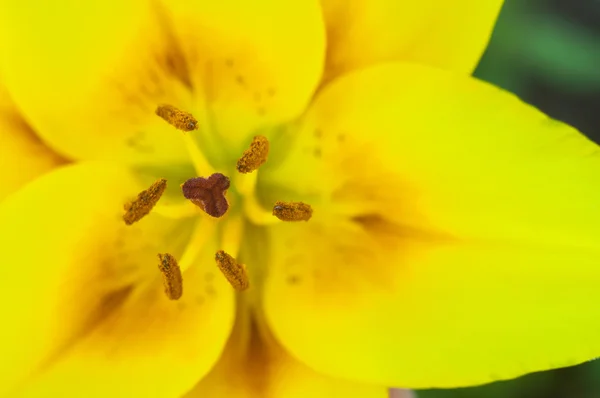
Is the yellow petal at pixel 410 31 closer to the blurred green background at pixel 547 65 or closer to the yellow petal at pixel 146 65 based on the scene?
the yellow petal at pixel 146 65

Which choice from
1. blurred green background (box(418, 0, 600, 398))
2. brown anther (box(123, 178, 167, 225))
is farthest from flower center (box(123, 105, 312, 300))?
blurred green background (box(418, 0, 600, 398))

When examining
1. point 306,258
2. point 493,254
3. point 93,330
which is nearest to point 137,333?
point 93,330

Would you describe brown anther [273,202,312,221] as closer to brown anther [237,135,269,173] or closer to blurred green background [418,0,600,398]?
brown anther [237,135,269,173]

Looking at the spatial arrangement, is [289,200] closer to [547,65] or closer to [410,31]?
[410,31]

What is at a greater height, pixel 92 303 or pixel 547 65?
pixel 92 303

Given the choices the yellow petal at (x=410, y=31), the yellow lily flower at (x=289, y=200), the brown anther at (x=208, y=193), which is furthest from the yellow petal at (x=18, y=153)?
the yellow petal at (x=410, y=31)

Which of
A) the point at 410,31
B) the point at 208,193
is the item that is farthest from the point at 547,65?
the point at 208,193
